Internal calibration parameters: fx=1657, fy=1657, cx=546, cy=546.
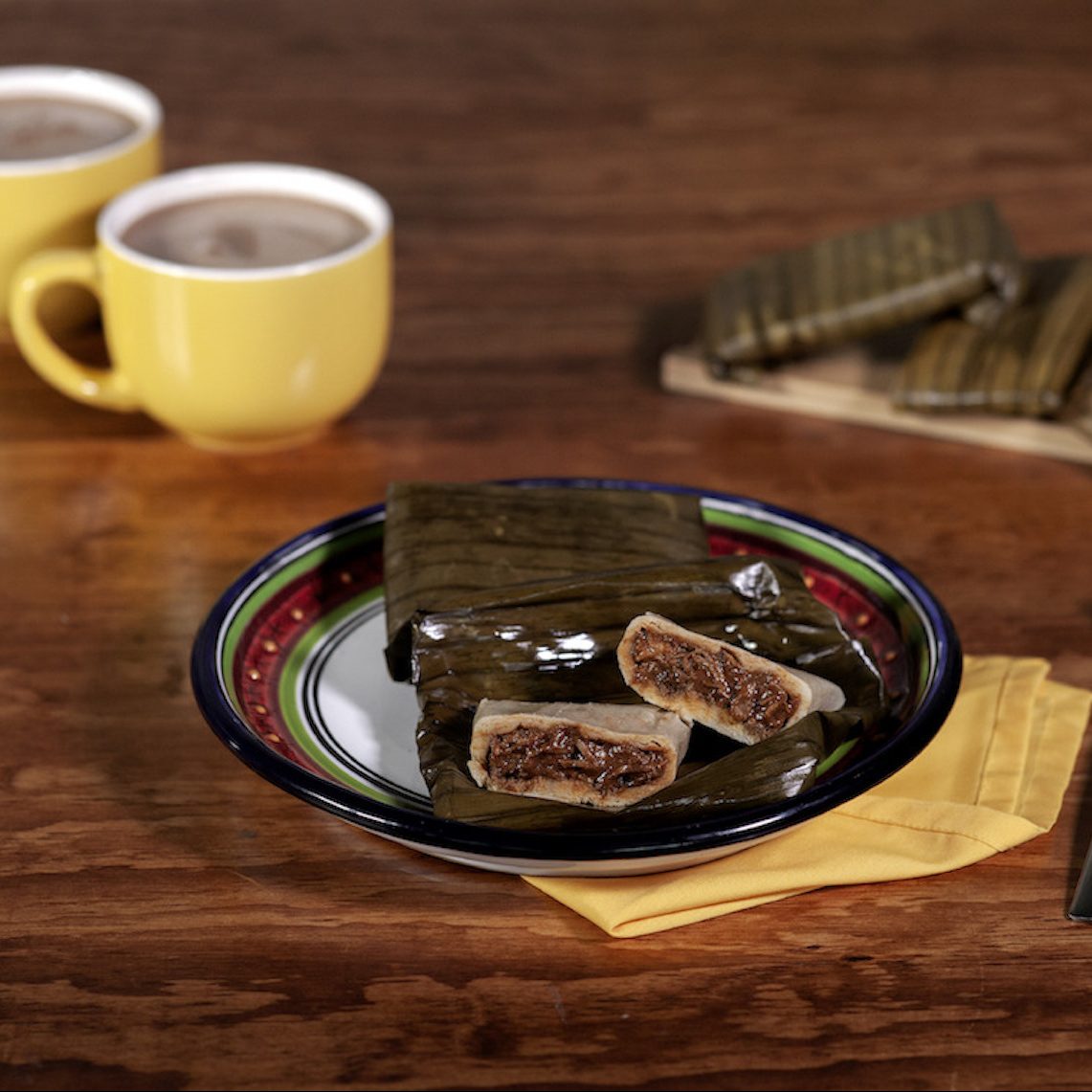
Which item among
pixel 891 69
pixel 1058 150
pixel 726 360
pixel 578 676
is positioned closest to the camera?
pixel 578 676

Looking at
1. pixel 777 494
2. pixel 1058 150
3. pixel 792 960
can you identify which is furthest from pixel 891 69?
pixel 792 960

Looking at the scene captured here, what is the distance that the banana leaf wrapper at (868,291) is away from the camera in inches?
47.8

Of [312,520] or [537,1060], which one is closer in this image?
[537,1060]

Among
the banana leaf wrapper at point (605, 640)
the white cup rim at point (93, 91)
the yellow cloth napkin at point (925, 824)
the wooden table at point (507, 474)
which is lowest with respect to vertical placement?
the wooden table at point (507, 474)

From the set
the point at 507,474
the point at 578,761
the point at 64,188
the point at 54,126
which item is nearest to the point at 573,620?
the point at 578,761

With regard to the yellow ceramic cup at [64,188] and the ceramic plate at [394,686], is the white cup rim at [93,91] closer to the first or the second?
the yellow ceramic cup at [64,188]

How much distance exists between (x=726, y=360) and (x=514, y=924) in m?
0.61

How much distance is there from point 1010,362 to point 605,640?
482mm

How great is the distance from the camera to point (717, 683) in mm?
775

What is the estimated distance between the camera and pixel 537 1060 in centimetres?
67

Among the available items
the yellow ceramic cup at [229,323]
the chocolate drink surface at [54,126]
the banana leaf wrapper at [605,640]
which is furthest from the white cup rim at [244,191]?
the banana leaf wrapper at [605,640]

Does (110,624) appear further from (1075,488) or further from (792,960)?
(1075,488)

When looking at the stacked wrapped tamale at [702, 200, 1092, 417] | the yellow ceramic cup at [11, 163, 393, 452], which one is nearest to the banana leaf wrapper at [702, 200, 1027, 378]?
the stacked wrapped tamale at [702, 200, 1092, 417]

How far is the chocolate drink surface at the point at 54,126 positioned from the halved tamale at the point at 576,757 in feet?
2.48
